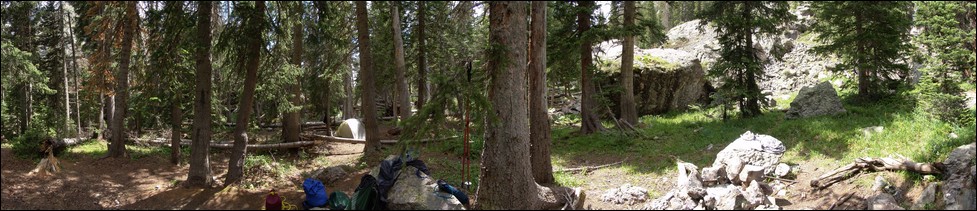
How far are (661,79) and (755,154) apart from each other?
11715 millimetres

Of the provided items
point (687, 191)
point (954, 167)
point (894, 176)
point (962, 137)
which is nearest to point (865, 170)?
point (894, 176)

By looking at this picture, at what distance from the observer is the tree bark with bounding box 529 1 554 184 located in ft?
32.2

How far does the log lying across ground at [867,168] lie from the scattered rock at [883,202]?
891 millimetres

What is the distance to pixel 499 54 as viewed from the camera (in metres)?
8.16

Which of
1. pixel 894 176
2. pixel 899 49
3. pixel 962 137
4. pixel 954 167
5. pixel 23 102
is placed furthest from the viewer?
pixel 23 102

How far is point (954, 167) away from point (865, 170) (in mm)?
1375

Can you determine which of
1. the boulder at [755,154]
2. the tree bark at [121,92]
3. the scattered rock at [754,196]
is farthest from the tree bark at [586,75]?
the tree bark at [121,92]

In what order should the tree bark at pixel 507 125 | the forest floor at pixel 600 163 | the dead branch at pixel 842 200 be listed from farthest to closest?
the forest floor at pixel 600 163 → the dead branch at pixel 842 200 → the tree bark at pixel 507 125

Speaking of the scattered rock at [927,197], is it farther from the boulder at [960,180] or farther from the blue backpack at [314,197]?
the blue backpack at [314,197]

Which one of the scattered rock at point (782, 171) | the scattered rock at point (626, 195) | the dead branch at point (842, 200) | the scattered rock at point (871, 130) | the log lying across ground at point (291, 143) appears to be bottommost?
the scattered rock at point (626, 195)

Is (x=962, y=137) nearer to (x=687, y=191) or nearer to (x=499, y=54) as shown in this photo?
(x=687, y=191)

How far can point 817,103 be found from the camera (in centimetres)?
1550

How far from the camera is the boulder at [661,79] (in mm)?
21734

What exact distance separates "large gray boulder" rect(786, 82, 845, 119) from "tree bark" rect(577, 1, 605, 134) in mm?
5880
